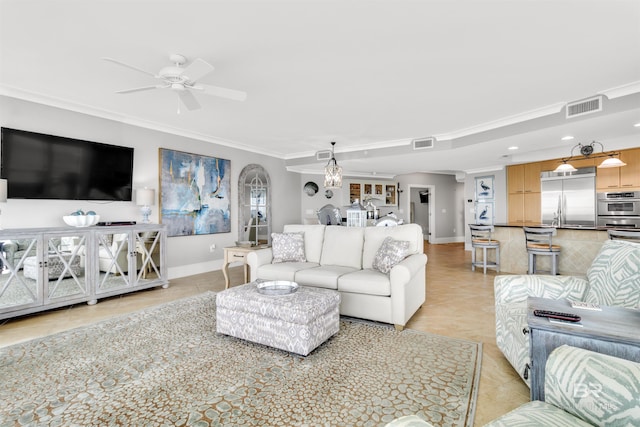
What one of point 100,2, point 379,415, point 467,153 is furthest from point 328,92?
point 467,153

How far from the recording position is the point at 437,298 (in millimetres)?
4074

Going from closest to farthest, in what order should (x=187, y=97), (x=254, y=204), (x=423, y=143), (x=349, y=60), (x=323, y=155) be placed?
1. (x=349, y=60)
2. (x=187, y=97)
3. (x=423, y=143)
4. (x=254, y=204)
5. (x=323, y=155)

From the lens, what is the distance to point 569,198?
20.9 feet

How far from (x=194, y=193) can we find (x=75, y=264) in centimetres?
216

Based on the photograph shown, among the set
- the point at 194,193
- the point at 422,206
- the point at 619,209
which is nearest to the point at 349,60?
the point at 194,193

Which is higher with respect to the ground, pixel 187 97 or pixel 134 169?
pixel 187 97

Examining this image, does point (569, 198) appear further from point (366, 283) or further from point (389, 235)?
point (366, 283)

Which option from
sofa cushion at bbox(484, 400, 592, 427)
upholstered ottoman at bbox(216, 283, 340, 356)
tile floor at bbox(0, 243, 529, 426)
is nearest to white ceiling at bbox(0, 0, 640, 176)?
upholstered ottoman at bbox(216, 283, 340, 356)

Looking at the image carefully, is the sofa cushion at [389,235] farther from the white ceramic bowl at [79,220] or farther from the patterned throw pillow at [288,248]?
the white ceramic bowl at [79,220]

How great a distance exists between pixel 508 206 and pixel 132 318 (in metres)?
8.14

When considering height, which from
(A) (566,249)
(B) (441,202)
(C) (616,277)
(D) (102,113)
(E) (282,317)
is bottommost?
(E) (282,317)

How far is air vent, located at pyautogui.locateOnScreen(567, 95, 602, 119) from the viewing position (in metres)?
3.62

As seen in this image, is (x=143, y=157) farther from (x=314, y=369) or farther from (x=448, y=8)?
(x=448, y=8)

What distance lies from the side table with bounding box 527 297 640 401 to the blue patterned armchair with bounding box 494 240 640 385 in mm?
332
